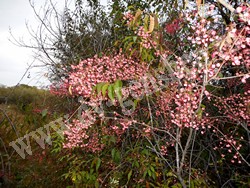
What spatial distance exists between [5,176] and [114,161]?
5.31 feet

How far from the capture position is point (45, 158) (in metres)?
4.38

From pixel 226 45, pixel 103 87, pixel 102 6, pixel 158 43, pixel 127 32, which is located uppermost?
pixel 102 6

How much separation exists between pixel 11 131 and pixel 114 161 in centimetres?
228

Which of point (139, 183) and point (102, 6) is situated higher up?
point (102, 6)

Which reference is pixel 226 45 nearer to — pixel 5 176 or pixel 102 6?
pixel 5 176

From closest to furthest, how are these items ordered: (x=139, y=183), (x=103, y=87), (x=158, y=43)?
(x=103, y=87) < (x=158, y=43) < (x=139, y=183)

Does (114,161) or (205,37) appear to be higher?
(205,37)

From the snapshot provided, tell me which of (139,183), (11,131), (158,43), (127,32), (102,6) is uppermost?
(102,6)

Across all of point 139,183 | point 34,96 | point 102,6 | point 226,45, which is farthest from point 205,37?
point 34,96

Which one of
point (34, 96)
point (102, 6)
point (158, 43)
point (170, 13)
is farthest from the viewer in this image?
point (34, 96)

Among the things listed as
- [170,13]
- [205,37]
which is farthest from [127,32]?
[205,37]

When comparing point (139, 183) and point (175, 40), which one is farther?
point (175, 40)

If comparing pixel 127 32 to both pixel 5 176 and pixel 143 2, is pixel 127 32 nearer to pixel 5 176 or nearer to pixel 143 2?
pixel 143 2

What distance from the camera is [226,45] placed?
5.10 feet
